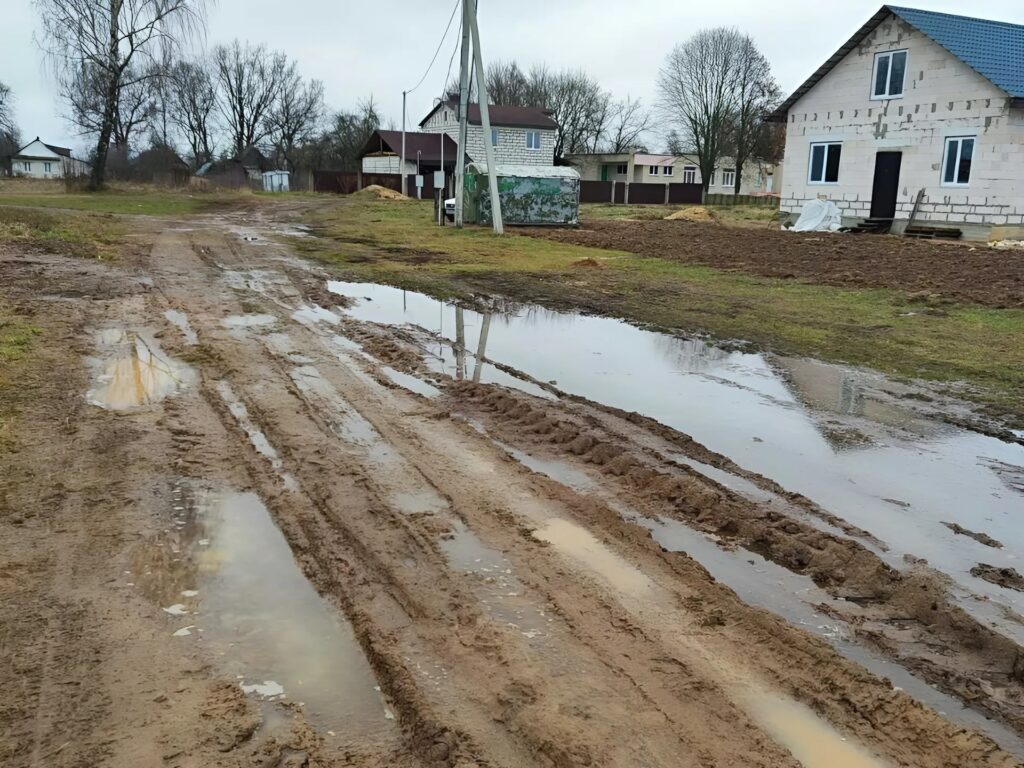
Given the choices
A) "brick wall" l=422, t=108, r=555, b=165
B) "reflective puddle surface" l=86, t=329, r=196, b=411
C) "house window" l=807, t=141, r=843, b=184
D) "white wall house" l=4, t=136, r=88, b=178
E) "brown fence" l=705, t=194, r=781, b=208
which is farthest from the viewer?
"white wall house" l=4, t=136, r=88, b=178

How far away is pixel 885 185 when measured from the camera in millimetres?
26906

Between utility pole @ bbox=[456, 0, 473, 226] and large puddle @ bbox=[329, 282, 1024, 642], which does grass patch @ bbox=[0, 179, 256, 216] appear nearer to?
utility pole @ bbox=[456, 0, 473, 226]

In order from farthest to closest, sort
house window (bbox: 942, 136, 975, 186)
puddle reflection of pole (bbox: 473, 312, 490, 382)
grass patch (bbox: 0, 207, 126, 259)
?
house window (bbox: 942, 136, 975, 186) → grass patch (bbox: 0, 207, 126, 259) → puddle reflection of pole (bbox: 473, 312, 490, 382)

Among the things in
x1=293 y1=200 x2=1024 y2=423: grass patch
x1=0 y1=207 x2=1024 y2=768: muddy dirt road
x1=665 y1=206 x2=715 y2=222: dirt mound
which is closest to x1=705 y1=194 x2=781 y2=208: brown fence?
x1=665 y1=206 x2=715 y2=222: dirt mound

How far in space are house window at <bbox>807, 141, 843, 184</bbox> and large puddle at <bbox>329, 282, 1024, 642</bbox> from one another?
70.8 ft

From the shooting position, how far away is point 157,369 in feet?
24.8

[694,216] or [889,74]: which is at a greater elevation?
[889,74]

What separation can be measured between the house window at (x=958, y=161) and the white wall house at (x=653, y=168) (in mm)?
47829

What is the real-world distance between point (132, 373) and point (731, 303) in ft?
28.6

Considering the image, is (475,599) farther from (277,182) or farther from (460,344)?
(277,182)

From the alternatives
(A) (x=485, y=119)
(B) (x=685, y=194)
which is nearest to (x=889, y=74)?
(A) (x=485, y=119)

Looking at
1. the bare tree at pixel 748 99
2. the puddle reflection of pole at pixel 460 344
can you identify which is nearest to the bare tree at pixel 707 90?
the bare tree at pixel 748 99

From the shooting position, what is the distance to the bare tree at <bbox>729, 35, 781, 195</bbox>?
62.8 metres

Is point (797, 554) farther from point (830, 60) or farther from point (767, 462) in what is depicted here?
point (830, 60)
